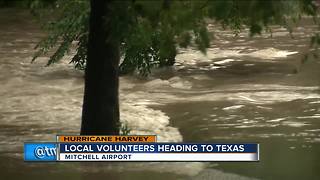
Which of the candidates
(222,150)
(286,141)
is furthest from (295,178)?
(286,141)

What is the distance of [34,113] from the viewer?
11.1 meters

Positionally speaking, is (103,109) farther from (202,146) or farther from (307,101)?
(307,101)

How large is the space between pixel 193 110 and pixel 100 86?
13.1ft

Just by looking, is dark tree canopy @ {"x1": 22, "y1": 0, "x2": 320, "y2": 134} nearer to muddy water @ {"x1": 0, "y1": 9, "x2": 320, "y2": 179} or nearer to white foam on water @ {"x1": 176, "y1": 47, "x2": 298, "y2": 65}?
muddy water @ {"x1": 0, "y1": 9, "x2": 320, "y2": 179}

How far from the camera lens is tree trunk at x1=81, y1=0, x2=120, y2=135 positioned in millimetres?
7414

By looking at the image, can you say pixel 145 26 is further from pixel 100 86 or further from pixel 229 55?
pixel 229 55

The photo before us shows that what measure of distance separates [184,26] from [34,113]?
297 inches

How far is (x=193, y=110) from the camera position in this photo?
11453 mm

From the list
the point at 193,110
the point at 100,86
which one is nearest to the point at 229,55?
the point at 193,110

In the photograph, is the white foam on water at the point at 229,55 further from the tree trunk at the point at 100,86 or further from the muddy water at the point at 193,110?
the tree trunk at the point at 100,86

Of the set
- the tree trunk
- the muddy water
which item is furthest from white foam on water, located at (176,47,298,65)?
the tree trunk

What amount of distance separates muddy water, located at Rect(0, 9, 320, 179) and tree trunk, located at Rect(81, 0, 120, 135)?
613 millimetres

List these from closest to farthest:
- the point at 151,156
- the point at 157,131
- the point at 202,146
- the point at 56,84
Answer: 1. the point at 151,156
2. the point at 202,146
3. the point at 157,131
4. the point at 56,84

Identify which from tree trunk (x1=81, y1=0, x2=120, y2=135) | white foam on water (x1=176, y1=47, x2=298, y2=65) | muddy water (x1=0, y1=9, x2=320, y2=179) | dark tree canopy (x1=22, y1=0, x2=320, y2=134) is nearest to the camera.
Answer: dark tree canopy (x1=22, y1=0, x2=320, y2=134)
